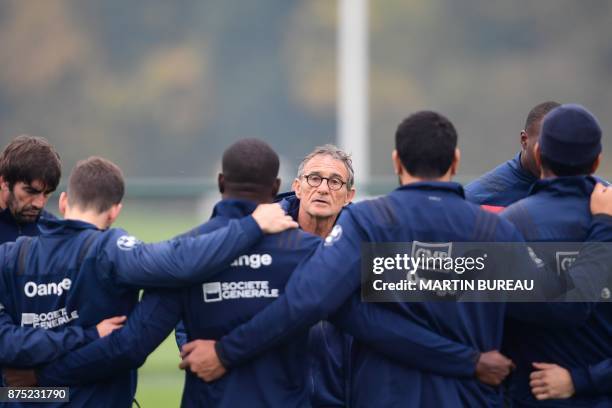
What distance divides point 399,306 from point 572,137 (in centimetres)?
95

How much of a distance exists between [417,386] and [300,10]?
33.6 meters

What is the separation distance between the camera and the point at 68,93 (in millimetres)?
35969

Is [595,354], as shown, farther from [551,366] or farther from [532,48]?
[532,48]

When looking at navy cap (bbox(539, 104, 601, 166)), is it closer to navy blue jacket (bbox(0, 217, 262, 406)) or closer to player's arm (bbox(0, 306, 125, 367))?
navy blue jacket (bbox(0, 217, 262, 406))

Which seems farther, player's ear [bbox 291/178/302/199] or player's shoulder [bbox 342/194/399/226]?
player's ear [bbox 291/178/302/199]

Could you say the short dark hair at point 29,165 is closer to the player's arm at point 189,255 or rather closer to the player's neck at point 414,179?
the player's arm at point 189,255

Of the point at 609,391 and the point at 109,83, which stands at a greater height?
the point at 109,83

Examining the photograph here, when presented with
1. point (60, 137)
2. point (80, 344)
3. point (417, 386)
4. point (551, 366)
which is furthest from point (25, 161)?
point (60, 137)

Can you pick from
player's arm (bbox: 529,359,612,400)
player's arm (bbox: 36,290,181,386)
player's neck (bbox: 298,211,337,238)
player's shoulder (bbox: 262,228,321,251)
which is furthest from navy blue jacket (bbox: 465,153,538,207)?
player's arm (bbox: 36,290,181,386)

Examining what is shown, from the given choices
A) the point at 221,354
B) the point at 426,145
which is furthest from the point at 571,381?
the point at 221,354

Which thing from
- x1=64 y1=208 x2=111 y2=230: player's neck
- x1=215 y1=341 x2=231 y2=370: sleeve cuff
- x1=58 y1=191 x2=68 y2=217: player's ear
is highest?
x1=58 y1=191 x2=68 y2=217: player's ear

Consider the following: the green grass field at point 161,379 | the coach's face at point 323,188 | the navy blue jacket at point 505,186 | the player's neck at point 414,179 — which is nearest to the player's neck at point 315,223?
the coach's face at point 323,188

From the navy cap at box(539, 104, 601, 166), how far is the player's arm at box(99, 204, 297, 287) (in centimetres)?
111

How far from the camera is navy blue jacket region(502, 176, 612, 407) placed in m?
4.21
